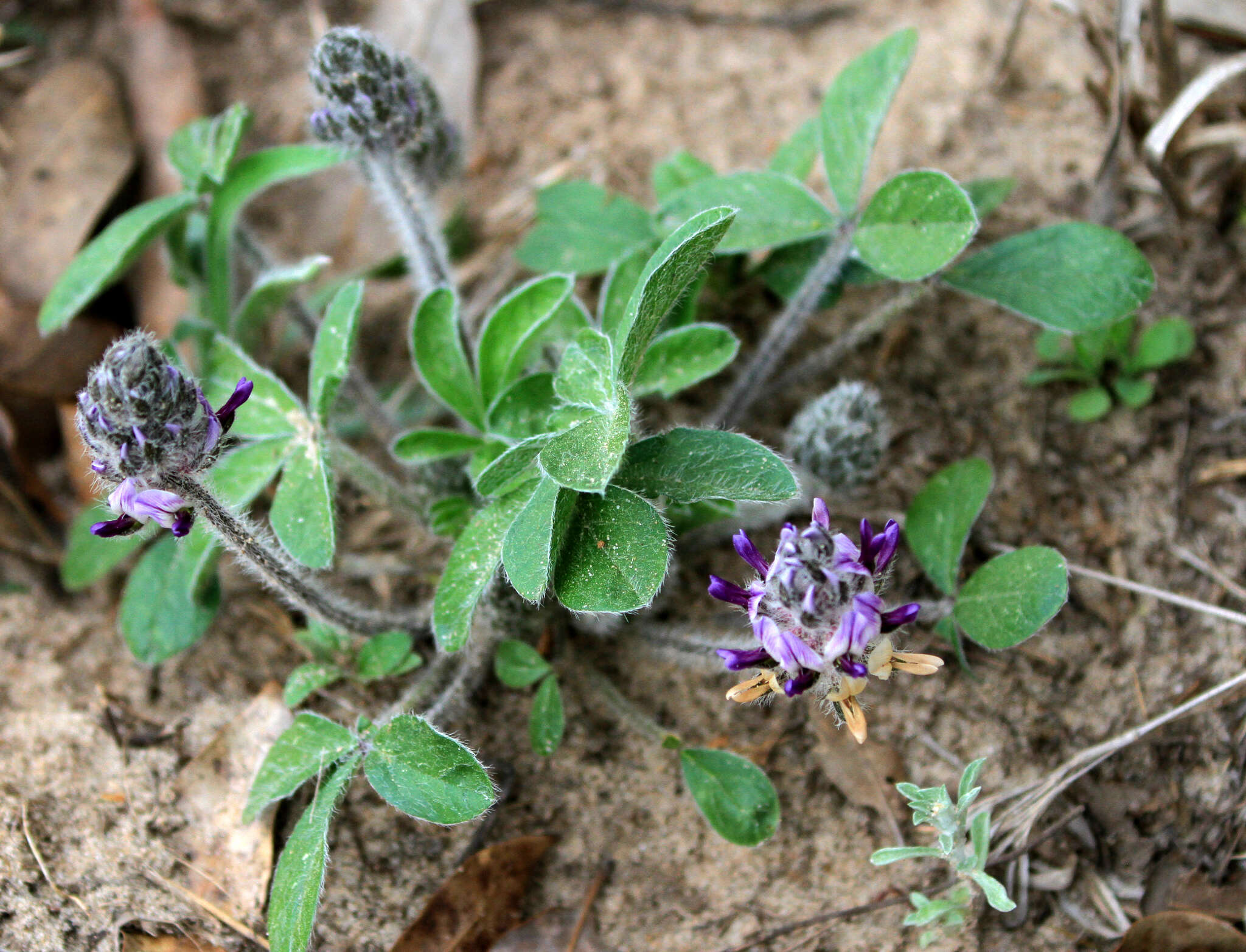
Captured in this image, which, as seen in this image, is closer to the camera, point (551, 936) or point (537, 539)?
point (537, 539)

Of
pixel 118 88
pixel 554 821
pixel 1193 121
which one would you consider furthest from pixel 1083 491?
pixel 118 88

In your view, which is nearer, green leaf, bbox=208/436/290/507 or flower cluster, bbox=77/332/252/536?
flower cluster, bbox=77/332/252/536

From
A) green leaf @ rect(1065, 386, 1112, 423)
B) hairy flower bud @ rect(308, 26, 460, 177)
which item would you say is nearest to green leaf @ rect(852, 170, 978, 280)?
green leaf @ rect(1065, 386, 1112, 423)

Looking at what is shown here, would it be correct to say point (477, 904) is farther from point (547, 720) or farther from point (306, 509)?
point (306, 509)

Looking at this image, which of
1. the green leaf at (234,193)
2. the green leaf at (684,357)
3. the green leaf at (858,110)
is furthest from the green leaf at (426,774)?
the green leaf at (858,110)

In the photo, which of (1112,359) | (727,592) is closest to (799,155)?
(1112,359)

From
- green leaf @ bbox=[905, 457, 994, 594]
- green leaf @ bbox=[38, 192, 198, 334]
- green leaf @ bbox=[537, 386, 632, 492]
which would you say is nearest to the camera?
green leaf @ bbox=[537, 386, 632, 492]

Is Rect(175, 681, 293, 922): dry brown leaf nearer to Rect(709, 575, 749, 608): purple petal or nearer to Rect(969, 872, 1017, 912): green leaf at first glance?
Rect(709, 575, 749, 608): purple petal

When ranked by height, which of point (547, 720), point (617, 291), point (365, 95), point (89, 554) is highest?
point (365, 95)
